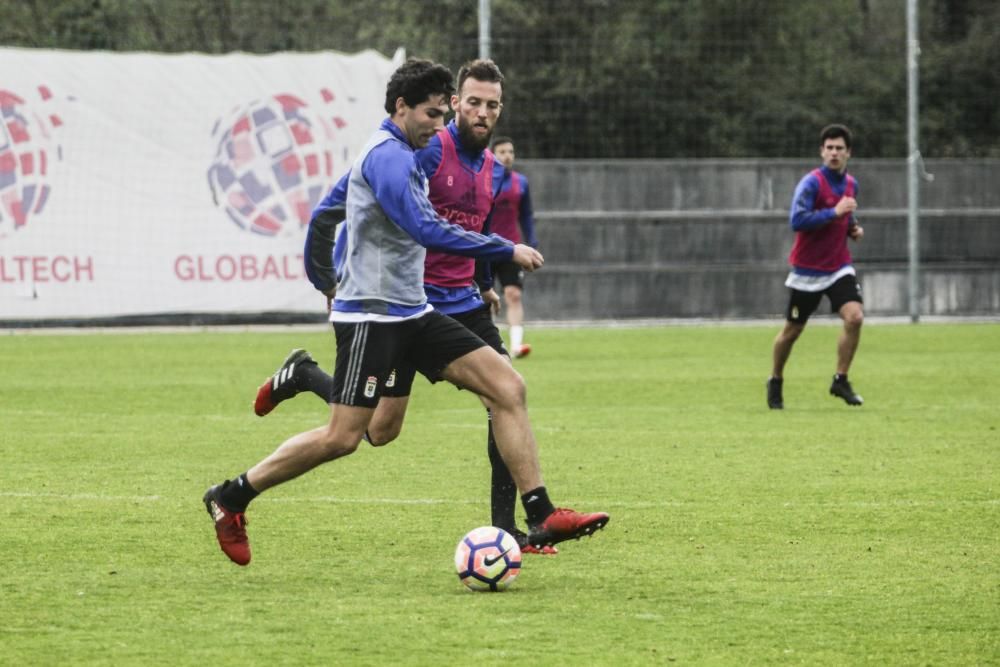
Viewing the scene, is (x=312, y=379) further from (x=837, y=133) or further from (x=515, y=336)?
(x=515, y=336)

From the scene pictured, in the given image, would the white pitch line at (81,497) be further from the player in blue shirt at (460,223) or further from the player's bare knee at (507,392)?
the player's bare knee at (507,392)

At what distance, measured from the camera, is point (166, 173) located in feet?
82.7

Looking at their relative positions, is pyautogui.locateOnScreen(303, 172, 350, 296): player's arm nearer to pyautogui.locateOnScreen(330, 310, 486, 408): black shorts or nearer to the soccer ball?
pyautogui.locateOnScreen(330, 310, 486, 408): black shorts

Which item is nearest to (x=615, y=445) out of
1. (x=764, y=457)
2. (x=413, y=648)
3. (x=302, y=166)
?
(x=764, y=457)

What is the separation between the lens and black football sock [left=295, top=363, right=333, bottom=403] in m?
8.63

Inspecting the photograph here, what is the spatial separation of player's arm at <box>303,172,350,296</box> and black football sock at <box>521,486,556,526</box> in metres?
1.38

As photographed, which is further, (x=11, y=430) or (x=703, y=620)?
(x=11, y=430)

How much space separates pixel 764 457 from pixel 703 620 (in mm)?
5090

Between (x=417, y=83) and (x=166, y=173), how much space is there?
18.7 metres

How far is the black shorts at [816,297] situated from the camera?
14453 mm

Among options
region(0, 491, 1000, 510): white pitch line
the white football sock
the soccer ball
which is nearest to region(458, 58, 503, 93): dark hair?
the soccer ball

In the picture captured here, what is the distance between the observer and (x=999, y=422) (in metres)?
13.2

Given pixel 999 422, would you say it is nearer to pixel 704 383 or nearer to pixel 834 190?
pixel 834 190

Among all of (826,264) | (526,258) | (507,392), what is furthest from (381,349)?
(826,264)
